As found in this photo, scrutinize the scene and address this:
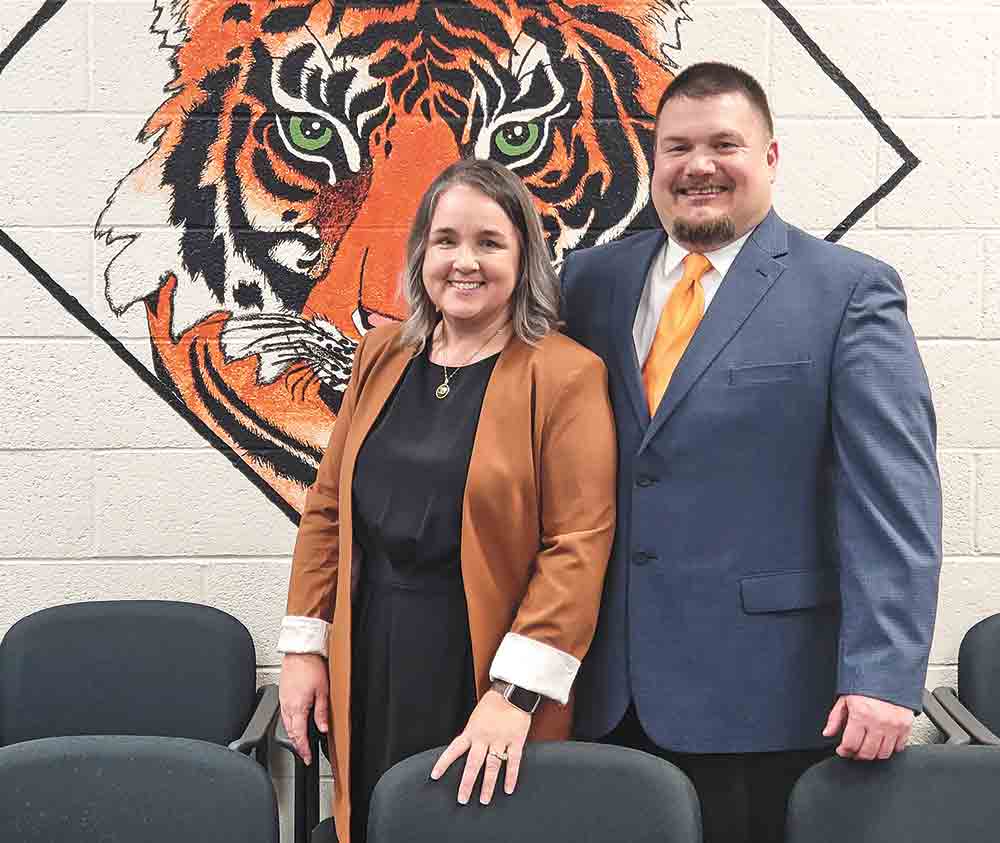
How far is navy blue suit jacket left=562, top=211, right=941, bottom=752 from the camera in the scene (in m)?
1.59

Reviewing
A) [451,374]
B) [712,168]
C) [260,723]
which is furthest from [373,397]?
[260,723]

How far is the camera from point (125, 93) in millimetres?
2301

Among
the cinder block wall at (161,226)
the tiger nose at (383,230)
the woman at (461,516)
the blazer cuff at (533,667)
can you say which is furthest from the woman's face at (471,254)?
the cinder block wall at (161,226)

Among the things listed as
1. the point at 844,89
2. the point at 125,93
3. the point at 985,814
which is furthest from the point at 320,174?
the point at 985,814

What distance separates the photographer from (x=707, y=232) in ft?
5.63

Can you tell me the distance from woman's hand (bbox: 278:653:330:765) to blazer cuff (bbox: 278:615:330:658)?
15 mm

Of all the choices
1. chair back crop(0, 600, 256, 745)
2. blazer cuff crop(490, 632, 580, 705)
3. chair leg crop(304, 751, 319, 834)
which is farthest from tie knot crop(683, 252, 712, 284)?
chair back crop(0, 600, 256, 745)

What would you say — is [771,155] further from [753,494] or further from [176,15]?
[176,15]

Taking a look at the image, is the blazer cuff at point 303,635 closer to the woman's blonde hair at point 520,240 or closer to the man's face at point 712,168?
the woman's blonde hair at point 520,240

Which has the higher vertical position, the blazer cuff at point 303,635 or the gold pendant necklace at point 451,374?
the gold pendant necklace at point 451,374

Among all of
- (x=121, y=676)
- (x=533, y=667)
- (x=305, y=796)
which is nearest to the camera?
(x=533, y=667)

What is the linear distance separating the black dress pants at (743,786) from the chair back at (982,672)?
0.69 meters

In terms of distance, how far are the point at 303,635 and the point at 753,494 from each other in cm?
72

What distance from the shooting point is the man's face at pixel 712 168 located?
1693 mm
